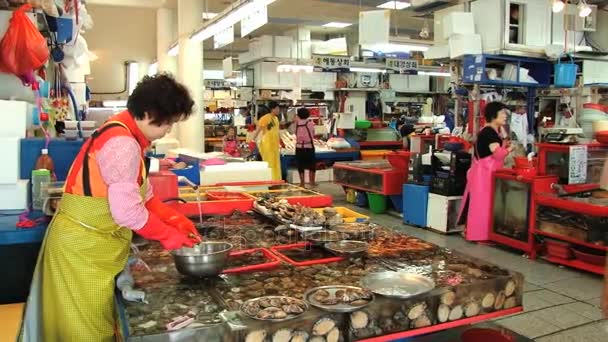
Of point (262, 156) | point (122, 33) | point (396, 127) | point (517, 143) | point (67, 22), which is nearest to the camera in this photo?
point (67, 22)

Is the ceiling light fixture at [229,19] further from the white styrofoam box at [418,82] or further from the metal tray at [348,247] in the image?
the white styrofoam box at [418,82]

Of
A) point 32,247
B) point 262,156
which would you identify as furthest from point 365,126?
point 32,247

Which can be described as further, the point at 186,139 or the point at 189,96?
the point at 186,139

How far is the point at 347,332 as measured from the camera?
87.7 inches

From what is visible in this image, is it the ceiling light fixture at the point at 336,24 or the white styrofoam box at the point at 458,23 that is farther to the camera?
the ceiling light fixture at the point at 336,24

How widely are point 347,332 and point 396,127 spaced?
1264 cm

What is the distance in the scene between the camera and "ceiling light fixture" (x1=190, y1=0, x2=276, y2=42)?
595cm

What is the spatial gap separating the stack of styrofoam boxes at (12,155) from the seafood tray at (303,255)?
5.26 feet

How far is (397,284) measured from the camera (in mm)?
2492

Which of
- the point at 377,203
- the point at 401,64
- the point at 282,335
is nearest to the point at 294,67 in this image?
the point at 401,64

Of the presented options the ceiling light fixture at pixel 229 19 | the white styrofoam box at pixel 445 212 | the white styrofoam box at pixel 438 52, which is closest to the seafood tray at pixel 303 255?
the ceiling light fixture at pixel 229 19

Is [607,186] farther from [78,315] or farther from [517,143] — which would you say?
[517,143]

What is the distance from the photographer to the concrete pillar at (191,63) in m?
11.2

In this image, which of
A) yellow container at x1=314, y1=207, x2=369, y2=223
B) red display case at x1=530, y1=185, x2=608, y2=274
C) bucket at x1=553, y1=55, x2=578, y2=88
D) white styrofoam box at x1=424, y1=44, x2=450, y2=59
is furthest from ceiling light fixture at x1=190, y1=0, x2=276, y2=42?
bucket at x1=553, y1=55, x2=578, y2=88
